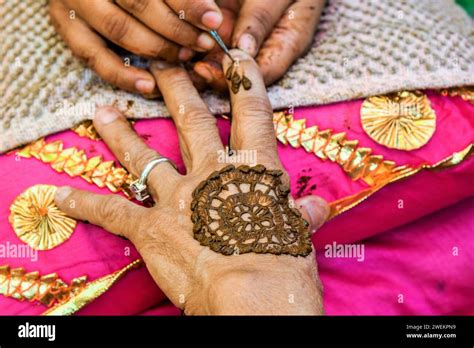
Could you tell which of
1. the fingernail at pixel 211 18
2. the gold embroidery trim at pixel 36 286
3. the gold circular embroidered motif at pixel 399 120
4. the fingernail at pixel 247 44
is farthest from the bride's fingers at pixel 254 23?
the gold embroidery trim at pixel 36 286

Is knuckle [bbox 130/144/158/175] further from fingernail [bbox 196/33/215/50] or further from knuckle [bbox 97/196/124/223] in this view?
fingernail [bbox 196/33/215/50]

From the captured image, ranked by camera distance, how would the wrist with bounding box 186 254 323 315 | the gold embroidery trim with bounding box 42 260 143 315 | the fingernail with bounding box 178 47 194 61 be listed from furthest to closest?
the fingernail with bounding box 178 47 194 61 < the gold embroidery trim with bounding box 42 260 143 315 < the wrist with bounding box 186 254 323 315

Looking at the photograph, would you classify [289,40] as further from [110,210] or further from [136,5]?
[110,210]

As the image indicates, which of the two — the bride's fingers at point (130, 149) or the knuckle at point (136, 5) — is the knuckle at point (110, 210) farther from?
the knuckle at point (136, 5)

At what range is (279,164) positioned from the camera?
98 cm

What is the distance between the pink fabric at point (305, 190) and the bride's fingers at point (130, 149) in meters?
0.03

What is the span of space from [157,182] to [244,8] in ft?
1.23

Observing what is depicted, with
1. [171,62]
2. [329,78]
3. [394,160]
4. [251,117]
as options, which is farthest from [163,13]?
[394,160]

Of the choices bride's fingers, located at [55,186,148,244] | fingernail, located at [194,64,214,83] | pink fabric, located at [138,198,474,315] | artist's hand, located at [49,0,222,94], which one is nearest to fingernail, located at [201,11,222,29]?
artist's hand, located at [49,0,222,94]

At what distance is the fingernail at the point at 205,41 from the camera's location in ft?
3.37

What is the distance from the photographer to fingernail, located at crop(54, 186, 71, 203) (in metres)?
1.01

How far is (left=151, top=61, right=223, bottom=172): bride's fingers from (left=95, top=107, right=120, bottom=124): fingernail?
9 centimetres

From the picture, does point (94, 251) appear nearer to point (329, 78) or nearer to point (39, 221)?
point (39, 221)

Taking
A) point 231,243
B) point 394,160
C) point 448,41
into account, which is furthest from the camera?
point 448,41
